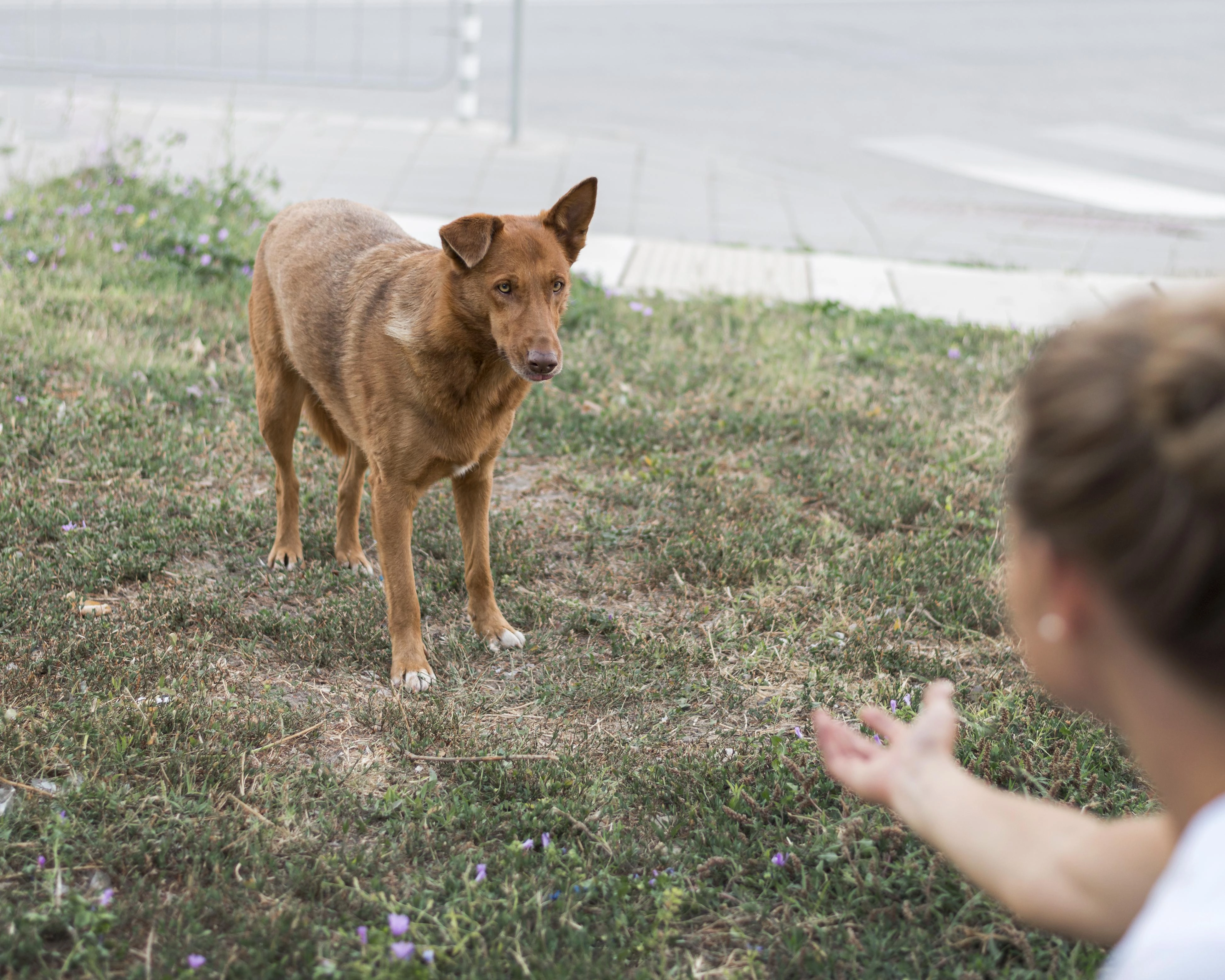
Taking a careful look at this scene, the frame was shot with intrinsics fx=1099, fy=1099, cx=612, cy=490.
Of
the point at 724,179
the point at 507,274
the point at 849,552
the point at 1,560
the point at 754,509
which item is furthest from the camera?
the point at 724,179

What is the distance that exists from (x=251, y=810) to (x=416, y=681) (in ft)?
2.76

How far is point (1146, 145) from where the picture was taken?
13078 mm

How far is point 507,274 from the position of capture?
347cm

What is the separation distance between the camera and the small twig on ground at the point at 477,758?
3.22m

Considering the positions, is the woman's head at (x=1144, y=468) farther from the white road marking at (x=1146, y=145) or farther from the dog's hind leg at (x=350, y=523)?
the white road marking at (x=1146, y=145)

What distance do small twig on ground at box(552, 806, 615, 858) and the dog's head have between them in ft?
4.15

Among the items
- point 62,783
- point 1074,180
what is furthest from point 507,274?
point 1074,180

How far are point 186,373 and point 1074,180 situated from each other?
951cm

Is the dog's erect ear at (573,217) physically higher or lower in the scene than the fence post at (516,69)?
lower

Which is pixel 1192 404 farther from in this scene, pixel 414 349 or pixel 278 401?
pixel 278 401

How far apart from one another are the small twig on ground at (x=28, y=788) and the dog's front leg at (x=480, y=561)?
5.06 ft

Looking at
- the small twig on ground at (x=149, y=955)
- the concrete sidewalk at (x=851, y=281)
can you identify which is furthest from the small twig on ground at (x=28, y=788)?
the concrete sidewalk at (x=851, y=281)

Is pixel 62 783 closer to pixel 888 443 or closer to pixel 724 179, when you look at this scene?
pixel 888 443

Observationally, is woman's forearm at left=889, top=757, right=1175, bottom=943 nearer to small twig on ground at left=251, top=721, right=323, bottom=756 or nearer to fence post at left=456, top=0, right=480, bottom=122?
small twig on ground at left=251, top=721, right=323, bottom=756
